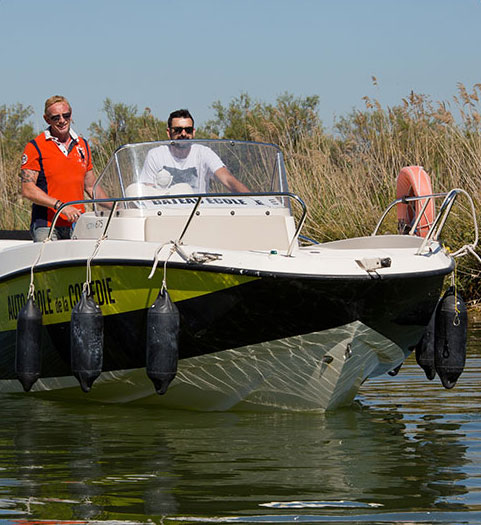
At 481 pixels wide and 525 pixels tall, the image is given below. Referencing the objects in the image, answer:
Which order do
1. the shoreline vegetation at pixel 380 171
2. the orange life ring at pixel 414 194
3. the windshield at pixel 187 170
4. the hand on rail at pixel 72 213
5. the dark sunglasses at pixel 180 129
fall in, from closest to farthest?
the windshield at pixel 187 170 → the hand on rail at pixel 72 213 → the orange life ring at pixel 414 194 → the dark sunglasses at pixel 180 129 → the shoreline vegetation at pixel 380 171

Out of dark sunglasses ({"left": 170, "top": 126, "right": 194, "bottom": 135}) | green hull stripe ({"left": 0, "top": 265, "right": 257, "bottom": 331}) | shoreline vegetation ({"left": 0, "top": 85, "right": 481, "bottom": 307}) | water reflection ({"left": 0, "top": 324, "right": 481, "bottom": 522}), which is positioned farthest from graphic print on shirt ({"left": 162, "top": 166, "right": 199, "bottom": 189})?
shoreline vegetation ({"left": 0, "top": 85, "right": 481, "bottom": 307})

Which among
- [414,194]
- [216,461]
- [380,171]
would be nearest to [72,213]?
[414,194]

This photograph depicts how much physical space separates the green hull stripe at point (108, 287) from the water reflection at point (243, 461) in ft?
2.28

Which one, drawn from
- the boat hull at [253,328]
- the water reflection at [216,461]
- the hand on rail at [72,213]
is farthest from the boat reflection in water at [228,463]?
the hand on rail at [72,213]

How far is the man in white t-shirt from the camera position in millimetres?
8203

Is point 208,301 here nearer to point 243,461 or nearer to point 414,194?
point 243,461

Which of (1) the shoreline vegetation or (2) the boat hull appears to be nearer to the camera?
(2) the boat hull

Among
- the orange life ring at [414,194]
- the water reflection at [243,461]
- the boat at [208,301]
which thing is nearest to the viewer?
the water reflection at [243,461]

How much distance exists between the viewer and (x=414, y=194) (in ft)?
29.6

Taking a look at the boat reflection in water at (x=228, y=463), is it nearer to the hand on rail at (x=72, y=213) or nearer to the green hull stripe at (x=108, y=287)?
the green hull stripe at (x=108, y=287)

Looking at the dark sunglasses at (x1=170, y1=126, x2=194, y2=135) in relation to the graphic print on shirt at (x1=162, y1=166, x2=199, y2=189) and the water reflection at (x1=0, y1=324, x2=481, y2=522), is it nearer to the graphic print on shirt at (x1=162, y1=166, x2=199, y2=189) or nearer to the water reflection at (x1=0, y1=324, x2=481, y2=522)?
the graphic print on shirt at (x1=162, y1=166, x2=199, y2=189)

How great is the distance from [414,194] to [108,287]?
2.72 metres

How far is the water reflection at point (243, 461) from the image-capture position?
17.4 ft

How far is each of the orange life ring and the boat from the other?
0.51 m
